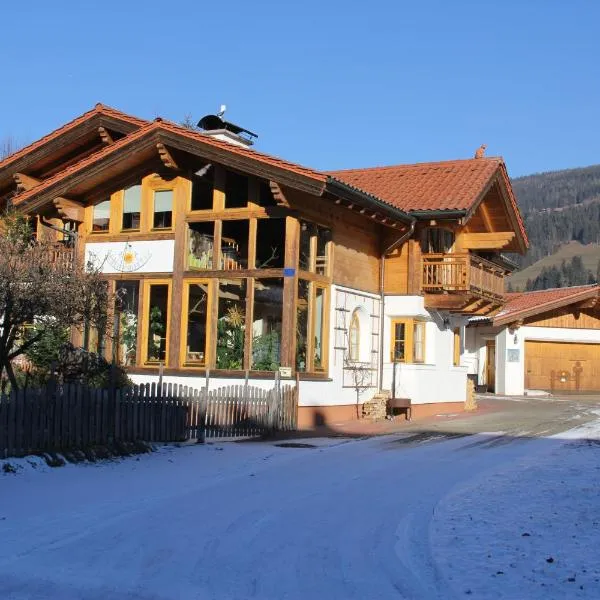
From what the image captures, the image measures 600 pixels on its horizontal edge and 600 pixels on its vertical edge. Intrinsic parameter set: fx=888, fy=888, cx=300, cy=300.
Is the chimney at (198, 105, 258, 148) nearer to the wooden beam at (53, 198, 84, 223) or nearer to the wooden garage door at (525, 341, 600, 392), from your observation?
the wooden beam at (53, 198, 84, 223)

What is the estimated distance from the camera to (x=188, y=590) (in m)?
6.50

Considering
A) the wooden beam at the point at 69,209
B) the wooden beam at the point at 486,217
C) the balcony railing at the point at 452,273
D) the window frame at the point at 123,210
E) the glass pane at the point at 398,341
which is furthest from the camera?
the wooden beam at the point at 486,217

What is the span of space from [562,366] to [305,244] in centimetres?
1906

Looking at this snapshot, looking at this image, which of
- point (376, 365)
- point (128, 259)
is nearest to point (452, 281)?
point (376, 365)

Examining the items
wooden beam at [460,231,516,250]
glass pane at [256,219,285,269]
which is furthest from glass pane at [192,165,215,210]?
wooden beam at [460,231,516,250]

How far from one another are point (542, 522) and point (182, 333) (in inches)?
518

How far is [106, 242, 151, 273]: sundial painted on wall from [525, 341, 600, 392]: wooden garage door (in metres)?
18.5

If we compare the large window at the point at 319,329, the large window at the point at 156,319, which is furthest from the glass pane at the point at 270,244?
the large window at the point at 156,319

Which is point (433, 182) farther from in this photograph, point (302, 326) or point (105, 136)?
point (105, 136)

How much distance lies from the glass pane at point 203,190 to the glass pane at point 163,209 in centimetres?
67

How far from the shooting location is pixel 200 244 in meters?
21.2

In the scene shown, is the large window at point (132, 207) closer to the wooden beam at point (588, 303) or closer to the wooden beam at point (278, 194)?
the wooden beam at point (278, 194)

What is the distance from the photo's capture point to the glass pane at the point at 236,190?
20609 millimetres

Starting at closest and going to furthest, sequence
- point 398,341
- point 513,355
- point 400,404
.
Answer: point 400,404, point 398,341, point 513,355
